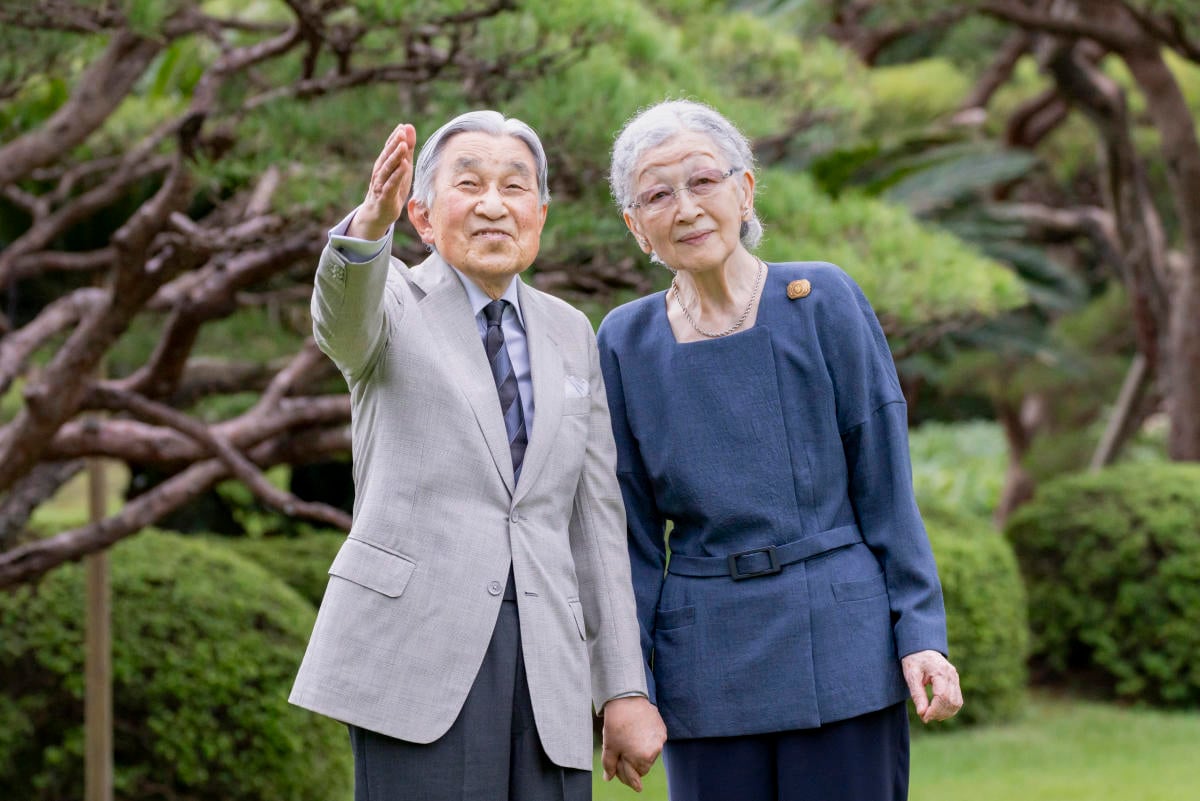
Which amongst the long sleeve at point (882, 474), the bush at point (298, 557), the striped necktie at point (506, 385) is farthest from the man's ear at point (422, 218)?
the bush at point (298, 557)

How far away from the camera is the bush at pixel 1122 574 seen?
250 inches

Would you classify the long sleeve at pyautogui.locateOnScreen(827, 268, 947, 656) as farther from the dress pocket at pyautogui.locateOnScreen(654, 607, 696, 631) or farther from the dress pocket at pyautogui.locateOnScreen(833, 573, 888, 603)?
the dress pocket at pyautogui.locateOnScreen(654, 607, 696, 631)

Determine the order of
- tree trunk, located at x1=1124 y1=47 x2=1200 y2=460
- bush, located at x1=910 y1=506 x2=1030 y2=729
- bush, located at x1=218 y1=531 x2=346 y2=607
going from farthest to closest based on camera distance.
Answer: tree trunk, located at x1=1124 y1=47 x2=1200 y2=460, bush, located at x1=910 y1=506 x2=1030 y2=729, bush, located at x1=218 y1=531 x2=346 y2=607

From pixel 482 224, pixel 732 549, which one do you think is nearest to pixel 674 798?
pixel 732 549

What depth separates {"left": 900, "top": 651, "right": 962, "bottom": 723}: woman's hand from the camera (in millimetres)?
1915

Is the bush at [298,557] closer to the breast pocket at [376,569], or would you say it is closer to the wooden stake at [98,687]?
the wooden stake at [98,687]

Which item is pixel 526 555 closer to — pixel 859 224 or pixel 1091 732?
pixel 859 224

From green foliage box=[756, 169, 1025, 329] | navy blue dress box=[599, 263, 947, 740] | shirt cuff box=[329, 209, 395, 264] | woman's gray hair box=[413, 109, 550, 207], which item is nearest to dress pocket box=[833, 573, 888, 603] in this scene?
navy blue dress box=[599, 263, 947, 740]

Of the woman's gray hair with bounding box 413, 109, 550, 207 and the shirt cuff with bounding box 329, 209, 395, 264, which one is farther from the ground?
the woman's gray hair with bounding box 413, 109, 550, 207

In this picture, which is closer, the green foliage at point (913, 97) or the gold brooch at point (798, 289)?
the gold brooch at point (798, 289)

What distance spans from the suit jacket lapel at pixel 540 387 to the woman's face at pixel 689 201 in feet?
0.71

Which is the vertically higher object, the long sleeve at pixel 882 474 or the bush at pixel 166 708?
the long sleeve at pixel 882 474

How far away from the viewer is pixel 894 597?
2.01 meters

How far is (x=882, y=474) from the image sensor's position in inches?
79.3
